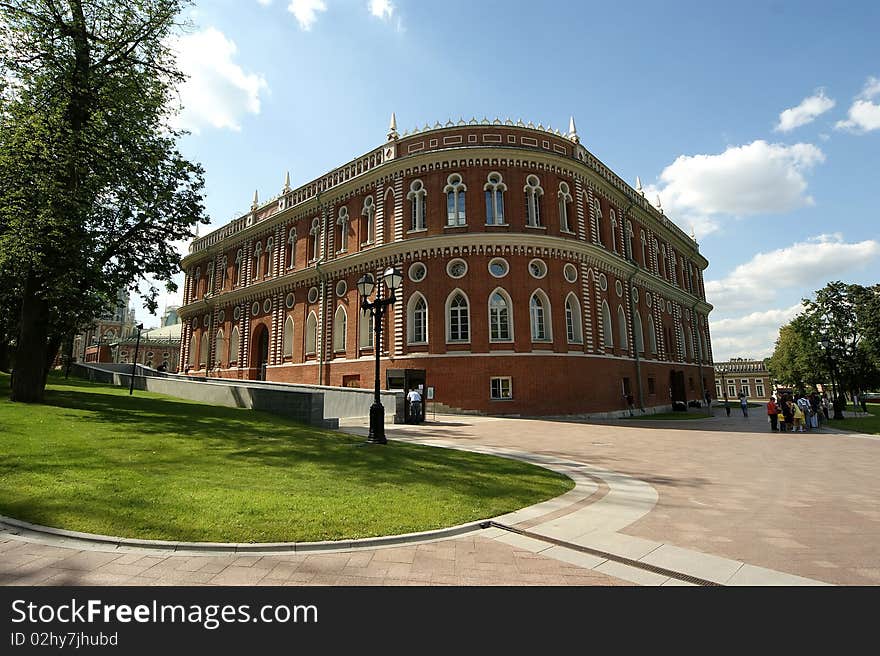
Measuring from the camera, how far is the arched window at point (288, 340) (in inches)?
1407

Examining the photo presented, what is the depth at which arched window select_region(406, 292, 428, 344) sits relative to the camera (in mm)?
27109

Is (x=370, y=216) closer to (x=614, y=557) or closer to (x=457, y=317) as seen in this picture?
(x=457, y=317)

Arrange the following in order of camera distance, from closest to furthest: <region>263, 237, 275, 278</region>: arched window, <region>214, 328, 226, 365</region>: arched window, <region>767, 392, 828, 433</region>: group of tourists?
<region>767, 392, 828, 433</region>: group of tourists < <region>263, 237, 275, 278</region>: arched window < <region>214, 328, 226, 365</region>: arched window

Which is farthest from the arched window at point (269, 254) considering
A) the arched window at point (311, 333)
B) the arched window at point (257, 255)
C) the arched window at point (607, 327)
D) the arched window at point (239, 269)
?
the arched window at point (607, 327)

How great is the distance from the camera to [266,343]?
3903cm

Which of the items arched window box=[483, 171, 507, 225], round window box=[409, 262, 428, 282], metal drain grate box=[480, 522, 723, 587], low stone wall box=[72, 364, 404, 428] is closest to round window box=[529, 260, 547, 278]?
arched window box=[483, 171, 507, 225]

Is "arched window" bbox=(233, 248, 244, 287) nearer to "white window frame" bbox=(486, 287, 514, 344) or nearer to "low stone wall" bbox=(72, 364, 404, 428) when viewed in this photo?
"low stone wall" bbox=(72, 364, 404, 428)

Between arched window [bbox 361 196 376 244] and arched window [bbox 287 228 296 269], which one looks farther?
arched window [bbox 287 228 296 269]

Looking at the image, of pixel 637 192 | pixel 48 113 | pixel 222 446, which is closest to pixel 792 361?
pixel 637 192

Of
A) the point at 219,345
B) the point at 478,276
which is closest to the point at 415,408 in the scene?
the point at 478,276

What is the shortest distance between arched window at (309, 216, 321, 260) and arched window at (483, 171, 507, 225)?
14.7 metres

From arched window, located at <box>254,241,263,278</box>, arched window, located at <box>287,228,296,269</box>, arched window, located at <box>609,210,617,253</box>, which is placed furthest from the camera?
arched window, located at <box>254,241,263,278</box>
